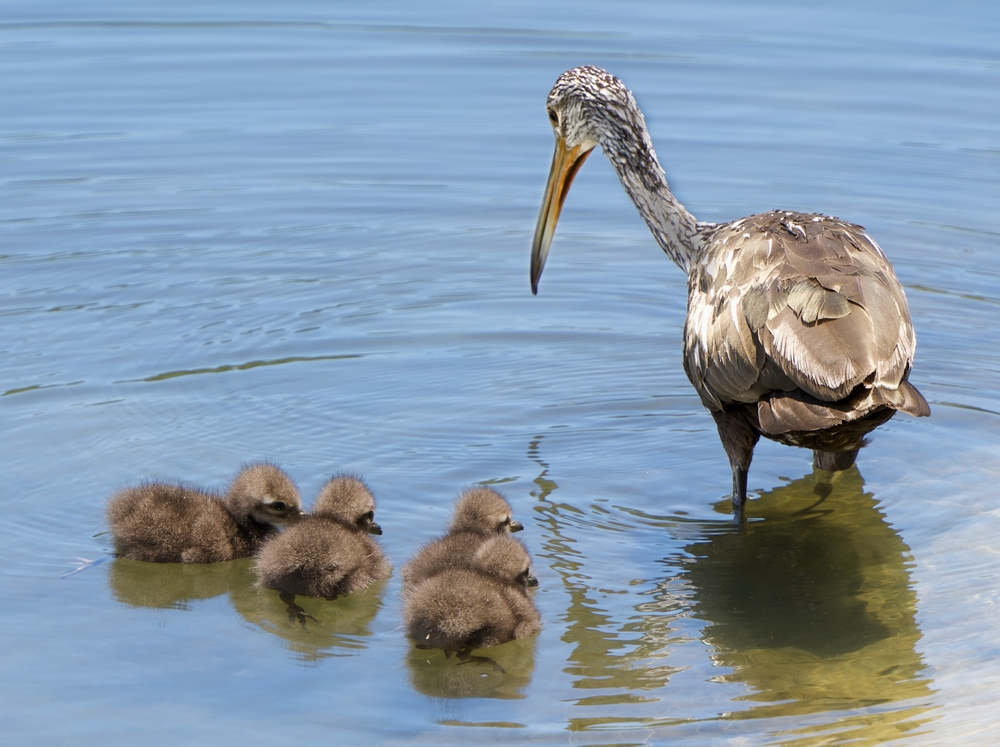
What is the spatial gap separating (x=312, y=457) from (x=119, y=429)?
103 cm

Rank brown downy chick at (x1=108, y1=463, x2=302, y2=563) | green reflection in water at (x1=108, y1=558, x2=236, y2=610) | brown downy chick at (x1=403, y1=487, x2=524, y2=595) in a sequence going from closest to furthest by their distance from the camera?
1. brown downy chick at (x1=403, y1=487, x2=524, y2=595)
2. green reflection in water at (x1=108, y1=558, x2=236, y2=610)
3. brown downy chick at (x1=108, y1=463, x2=302, y2=563)

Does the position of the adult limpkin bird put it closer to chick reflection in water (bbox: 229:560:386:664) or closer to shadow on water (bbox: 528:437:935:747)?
shadow on water (bbox: 528:437:935:747)

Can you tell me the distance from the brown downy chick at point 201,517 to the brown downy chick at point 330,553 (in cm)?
23

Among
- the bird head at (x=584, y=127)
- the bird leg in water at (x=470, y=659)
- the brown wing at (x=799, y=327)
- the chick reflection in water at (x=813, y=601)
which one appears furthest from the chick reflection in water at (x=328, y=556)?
the bird head at (x=584, y=127)

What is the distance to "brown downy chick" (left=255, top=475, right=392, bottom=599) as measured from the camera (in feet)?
18.4

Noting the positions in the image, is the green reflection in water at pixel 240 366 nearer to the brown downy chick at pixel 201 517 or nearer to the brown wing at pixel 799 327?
the brown downy chick at pixel 201 517

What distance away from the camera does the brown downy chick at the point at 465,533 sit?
5.60 m

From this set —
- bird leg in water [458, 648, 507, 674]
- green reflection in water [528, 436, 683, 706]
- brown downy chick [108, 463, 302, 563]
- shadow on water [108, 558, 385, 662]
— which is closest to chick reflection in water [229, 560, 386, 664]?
shadow on water [108, 558, 385, 662]

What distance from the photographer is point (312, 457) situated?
22.9 ft

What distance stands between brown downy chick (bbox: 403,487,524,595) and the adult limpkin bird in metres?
1.06

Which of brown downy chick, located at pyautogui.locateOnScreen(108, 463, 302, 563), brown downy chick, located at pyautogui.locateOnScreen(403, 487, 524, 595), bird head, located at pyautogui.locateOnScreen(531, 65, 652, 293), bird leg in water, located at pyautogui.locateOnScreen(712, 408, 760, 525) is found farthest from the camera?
bird head, located at pyautogui.locateOnScreen(531, 65, 652, 293)

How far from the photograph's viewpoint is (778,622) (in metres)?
5.70

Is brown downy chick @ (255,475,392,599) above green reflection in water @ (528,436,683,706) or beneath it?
above

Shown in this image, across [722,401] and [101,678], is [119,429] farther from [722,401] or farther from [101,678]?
[722,401]
